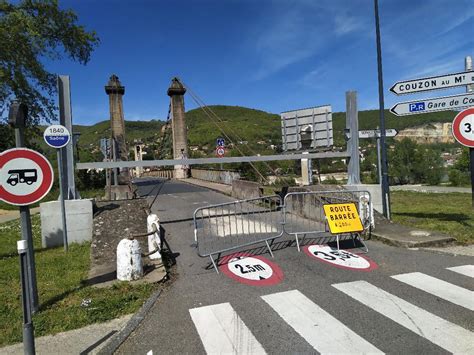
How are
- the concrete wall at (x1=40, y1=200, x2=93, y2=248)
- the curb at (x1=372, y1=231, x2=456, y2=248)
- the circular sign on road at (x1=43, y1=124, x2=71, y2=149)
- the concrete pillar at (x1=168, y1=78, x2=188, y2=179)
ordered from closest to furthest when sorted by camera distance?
the curb at (x1=372, y1=231, x2=456, y2=248) → the circular sign on road at (x1=43, y1=124, x2=71, y2=149) → the concrete wall at (x1=40, y1=200, x2=93, y2=248) → the concrete pillar at (x1=168, y1=78, x2=188, y2=179)

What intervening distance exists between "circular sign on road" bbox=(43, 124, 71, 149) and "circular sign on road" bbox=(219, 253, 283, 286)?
4299mm

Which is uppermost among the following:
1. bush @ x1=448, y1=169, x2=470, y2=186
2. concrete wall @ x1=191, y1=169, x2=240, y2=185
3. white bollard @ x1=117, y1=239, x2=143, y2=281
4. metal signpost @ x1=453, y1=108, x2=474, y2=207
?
metal signpost @ x1=453, y1=108, x2=474, y2=207

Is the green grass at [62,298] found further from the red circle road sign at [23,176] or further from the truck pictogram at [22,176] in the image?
the truck pictogram at [22,176]

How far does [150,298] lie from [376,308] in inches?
116

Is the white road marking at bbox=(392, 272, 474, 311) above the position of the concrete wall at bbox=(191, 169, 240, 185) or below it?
below

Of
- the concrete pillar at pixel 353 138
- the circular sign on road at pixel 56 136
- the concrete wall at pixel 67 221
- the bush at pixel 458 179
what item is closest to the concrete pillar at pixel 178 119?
the concrete pillar at pixel 353 138

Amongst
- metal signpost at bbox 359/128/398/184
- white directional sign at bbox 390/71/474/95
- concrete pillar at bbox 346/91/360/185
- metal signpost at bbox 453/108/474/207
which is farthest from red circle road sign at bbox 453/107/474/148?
concrete pillar at bbox 346/91/360/185

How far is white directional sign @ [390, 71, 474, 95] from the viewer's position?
319 inches

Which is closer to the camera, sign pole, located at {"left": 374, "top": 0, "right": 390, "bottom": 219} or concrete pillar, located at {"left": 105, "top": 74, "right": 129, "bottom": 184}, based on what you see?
sign pole, located at {"left": 374, "top": 0, "right": 390, "bottom": 219}

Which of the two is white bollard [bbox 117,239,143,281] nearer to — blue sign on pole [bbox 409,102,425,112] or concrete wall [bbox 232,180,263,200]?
blue sign on pole [bbox 409,102,425,112]

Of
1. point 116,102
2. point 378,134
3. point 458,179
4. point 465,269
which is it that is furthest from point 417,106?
point 458,179

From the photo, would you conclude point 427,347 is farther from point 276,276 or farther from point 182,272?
point 182,272

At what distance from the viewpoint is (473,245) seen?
7.28 metres

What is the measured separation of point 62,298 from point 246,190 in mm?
10432
